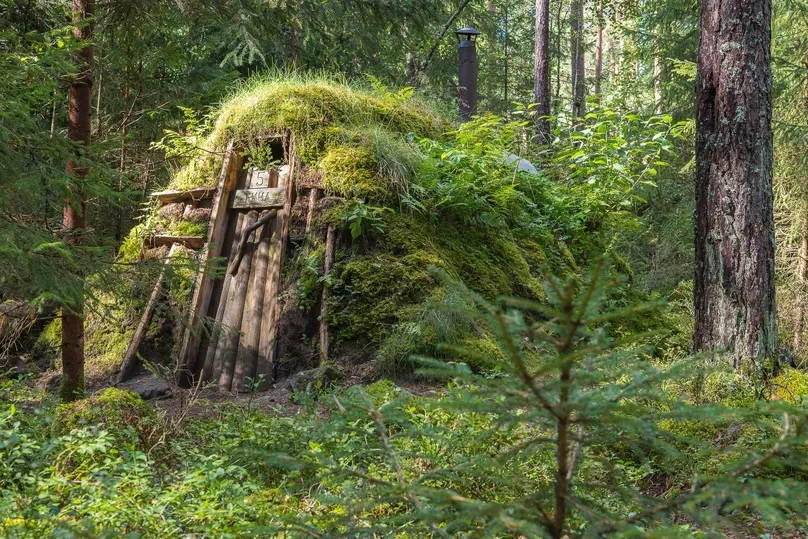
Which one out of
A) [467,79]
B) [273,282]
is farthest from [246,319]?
[467,79]

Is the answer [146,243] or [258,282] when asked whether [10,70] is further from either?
[146,243]

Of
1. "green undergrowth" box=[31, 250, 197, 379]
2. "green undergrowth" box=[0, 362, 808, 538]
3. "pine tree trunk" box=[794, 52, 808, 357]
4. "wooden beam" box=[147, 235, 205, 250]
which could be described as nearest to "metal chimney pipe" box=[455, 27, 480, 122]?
"pine tree trunk" box=[794, 52, 808, 357]

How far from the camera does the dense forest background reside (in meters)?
1.74

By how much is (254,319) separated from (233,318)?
0.74 feet

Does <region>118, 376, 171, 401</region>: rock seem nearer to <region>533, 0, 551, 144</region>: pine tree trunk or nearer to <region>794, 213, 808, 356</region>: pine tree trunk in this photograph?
<region>794, 213, 808, 356</region>: pine tree trunk

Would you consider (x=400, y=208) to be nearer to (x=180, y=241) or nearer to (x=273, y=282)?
(x=273, y=282)

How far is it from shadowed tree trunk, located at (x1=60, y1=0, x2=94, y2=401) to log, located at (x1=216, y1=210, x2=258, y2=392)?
165cm

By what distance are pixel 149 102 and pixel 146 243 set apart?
3820 millimetres

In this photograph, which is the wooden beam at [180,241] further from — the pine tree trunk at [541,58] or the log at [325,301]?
the pine tree trunk at [541,58]

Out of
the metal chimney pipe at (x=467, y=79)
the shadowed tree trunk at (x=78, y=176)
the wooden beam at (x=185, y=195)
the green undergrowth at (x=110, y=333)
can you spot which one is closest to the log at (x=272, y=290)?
the green undergrowth at (x=110, y=333)

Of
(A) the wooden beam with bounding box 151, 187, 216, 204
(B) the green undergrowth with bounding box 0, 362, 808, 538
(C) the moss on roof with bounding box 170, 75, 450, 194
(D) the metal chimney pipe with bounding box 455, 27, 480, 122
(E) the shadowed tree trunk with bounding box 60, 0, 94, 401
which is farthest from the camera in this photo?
(D) the metal chimney pipe with bounding box 455, 27, 480, 122

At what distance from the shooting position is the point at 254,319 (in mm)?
6664

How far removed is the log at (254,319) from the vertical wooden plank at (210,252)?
1.45 ft

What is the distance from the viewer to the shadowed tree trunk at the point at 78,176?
4.72 metres
